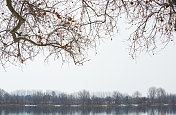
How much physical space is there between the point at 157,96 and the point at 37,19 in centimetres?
10547

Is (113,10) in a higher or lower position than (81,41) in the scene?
higher

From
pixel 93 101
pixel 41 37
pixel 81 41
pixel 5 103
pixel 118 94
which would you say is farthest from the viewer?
pixel 118 94

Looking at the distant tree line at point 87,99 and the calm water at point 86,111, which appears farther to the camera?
the distant tree line at point 87,99

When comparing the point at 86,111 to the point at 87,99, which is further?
the point at 87,99

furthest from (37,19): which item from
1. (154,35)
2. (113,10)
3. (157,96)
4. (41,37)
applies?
(157,96)

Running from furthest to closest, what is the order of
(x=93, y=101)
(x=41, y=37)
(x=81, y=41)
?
(x=93, y=101), (x=41, y=37), (x=81, y=41)

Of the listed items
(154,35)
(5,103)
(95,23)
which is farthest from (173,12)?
(5,103)

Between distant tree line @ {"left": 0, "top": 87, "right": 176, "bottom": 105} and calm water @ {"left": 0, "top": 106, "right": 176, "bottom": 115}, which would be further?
distant tree line @ {"left": 0, "top": 87, "right": 176, "bottom": 105}

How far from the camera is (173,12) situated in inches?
146

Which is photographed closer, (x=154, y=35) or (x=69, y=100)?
(x=154, y=35)

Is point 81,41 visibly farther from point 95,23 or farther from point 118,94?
point 118,94

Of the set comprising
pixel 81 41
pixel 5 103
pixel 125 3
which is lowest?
pixel 5 103

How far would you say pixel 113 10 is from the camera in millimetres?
3734

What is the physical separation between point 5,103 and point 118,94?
48.8 meters
